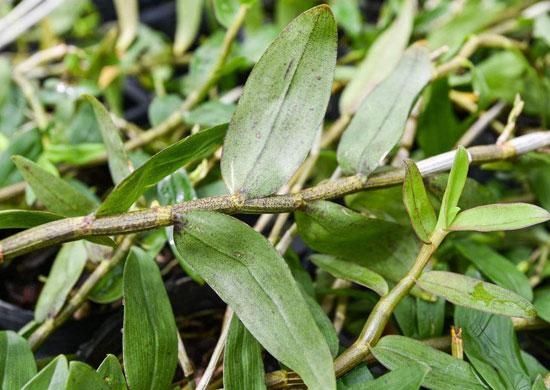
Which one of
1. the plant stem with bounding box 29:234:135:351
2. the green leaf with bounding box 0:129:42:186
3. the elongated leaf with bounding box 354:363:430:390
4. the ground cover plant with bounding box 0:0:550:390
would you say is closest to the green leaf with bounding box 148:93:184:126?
the ground cover plant with bounding box 0:0:550:390

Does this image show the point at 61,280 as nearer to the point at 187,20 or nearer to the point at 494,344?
the point at 494,344

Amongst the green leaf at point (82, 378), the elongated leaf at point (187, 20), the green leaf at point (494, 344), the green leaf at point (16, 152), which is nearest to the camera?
the green leaf at point (82, 378)

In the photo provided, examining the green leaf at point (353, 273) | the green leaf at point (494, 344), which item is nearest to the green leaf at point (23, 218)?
the green leaf at point (353, 273)

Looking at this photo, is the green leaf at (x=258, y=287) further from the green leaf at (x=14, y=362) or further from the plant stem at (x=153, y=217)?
the green leaf at (x=14, y=362)

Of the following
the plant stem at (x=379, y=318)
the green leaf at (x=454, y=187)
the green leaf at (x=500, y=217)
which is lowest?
the plant stem at (x=379, y=318)

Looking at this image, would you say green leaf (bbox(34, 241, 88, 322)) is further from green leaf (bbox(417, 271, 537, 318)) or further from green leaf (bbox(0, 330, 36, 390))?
green leaf (bbox(417, 271, 537, 318))

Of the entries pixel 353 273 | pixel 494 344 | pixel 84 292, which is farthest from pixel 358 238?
pixel 84 292

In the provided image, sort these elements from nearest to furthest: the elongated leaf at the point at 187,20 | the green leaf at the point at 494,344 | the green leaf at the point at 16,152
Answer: the green leaf at the point at 494,344 → the green leaf at the point at 16,152 → the elongated leaf at the point at 187,20
